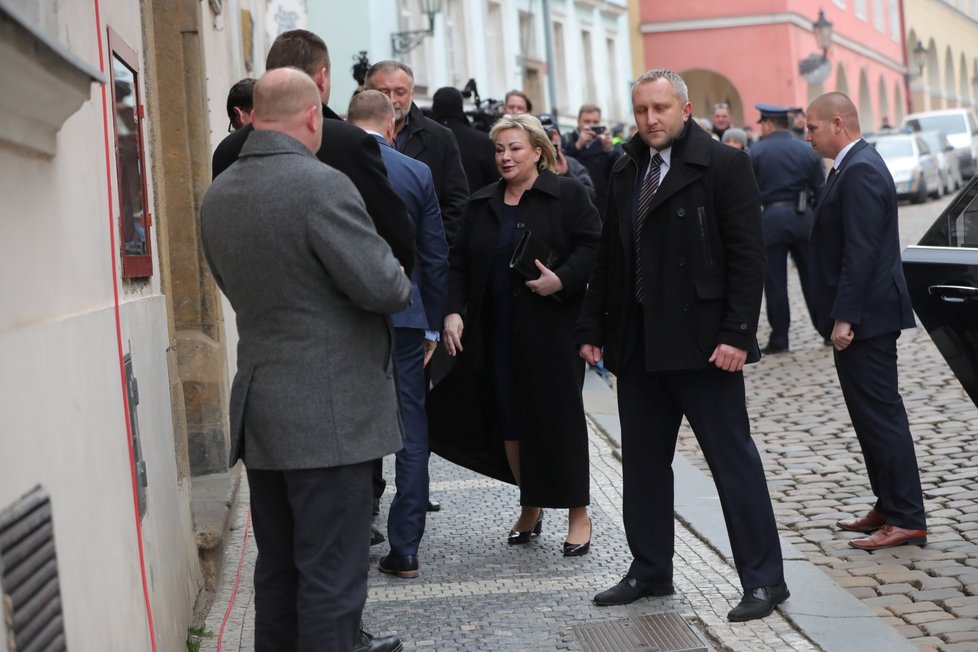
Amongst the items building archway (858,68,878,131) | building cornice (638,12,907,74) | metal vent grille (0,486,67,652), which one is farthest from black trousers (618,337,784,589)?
building archway (858,68,878,131)

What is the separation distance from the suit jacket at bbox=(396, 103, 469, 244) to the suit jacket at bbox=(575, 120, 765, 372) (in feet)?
6.36

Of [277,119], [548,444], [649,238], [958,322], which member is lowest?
[548,444]

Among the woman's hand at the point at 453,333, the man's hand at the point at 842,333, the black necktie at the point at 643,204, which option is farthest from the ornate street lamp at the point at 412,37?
the black necktie at the point at 643,204

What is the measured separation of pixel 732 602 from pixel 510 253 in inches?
72.9

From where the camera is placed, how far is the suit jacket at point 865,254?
20.6ft

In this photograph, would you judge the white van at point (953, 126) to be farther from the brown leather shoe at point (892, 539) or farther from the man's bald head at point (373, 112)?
the man's bald head at point (373, 112)

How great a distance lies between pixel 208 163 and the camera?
28.1 ft

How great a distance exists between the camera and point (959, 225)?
6.02m

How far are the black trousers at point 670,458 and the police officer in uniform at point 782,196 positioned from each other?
299 inches

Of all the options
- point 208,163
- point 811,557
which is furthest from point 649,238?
point 208,163

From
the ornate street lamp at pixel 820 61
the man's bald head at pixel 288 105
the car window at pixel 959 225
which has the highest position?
the ornate street lamp at pixel 820 61

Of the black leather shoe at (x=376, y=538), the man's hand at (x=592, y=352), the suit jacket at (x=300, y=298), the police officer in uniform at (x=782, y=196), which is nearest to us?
the suit jacket at (x=300, y=298)

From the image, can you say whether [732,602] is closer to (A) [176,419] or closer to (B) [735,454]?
(B) [735,454]

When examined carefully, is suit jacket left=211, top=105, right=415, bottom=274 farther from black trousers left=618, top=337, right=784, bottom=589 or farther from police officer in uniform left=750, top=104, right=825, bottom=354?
police officer in uniform left=750, top=104, right=825, bottom=354
